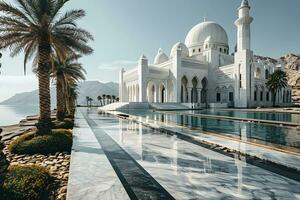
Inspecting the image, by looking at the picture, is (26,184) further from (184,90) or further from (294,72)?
(294,72)

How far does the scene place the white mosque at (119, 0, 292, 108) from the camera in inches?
1826

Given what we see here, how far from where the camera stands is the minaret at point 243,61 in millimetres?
45406

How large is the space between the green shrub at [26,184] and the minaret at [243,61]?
48.1 meters

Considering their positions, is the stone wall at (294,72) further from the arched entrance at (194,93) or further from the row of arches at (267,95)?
the arched entrance at (194,93)

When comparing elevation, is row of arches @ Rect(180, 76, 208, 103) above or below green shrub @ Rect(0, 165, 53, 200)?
above

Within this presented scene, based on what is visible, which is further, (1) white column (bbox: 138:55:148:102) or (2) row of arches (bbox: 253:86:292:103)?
(2) row of arches (bbox: 253:86:292:103)

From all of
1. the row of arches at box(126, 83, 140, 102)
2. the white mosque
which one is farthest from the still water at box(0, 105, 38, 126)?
the row of arches at box(126, 83, 140, 102)

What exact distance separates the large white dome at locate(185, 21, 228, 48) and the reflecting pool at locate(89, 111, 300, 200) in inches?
2256

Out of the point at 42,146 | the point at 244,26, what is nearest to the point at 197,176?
the point at 42,146

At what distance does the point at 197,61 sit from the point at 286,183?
168 feet

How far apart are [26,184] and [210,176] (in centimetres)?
337

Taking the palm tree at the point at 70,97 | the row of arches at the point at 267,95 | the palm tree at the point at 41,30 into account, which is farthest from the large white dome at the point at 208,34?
the palm tree at the point at 41,30

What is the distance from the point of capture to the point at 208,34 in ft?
193

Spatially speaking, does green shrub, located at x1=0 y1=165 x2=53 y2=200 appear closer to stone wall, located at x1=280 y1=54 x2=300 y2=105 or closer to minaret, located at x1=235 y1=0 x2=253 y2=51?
minaret, located at x1=235 y1=0 x2=253 y2=51
